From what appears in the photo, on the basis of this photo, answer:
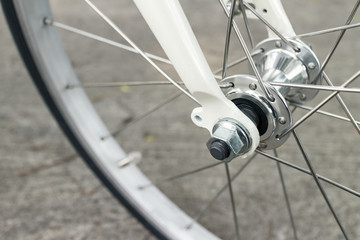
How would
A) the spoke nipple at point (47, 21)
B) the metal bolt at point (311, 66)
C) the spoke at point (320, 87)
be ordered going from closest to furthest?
the spoke at point (320, 87), the metal bolt at point (311, 66), the spoke nipple at point (47, 21)

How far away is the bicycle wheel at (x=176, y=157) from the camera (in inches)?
38.8

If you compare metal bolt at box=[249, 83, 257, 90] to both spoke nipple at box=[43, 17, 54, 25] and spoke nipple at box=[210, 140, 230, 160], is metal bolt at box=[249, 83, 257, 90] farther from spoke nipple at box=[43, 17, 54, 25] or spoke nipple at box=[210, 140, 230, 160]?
spoke nipple at box=[43, 17, 54, 25]

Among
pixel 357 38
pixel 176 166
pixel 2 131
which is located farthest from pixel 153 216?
pixel 357 38

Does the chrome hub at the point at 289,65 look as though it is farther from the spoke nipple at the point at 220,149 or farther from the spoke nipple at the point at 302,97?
the spoke nipple at the point at 220,149

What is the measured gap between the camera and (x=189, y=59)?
2.16 ft

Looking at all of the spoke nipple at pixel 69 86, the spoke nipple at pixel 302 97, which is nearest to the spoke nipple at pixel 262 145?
the spoke nipple at pixel 302 97

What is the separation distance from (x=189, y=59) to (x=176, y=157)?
734 millimetres

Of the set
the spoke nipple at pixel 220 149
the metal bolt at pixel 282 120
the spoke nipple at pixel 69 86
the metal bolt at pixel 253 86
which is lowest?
the metal bolt at pixel 282 120

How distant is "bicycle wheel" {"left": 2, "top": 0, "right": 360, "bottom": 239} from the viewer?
0.99 meters

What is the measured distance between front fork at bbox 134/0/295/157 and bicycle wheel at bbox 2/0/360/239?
0.11 m

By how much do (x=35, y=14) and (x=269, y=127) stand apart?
1.72 ft

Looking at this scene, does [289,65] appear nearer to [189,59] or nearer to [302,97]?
[302,97]

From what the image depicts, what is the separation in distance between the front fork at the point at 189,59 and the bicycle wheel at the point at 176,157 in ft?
0.37

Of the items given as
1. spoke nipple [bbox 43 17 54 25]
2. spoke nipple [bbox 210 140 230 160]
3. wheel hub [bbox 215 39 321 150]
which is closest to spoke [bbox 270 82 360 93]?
wheel hub [bbox 215 39 321 150]
